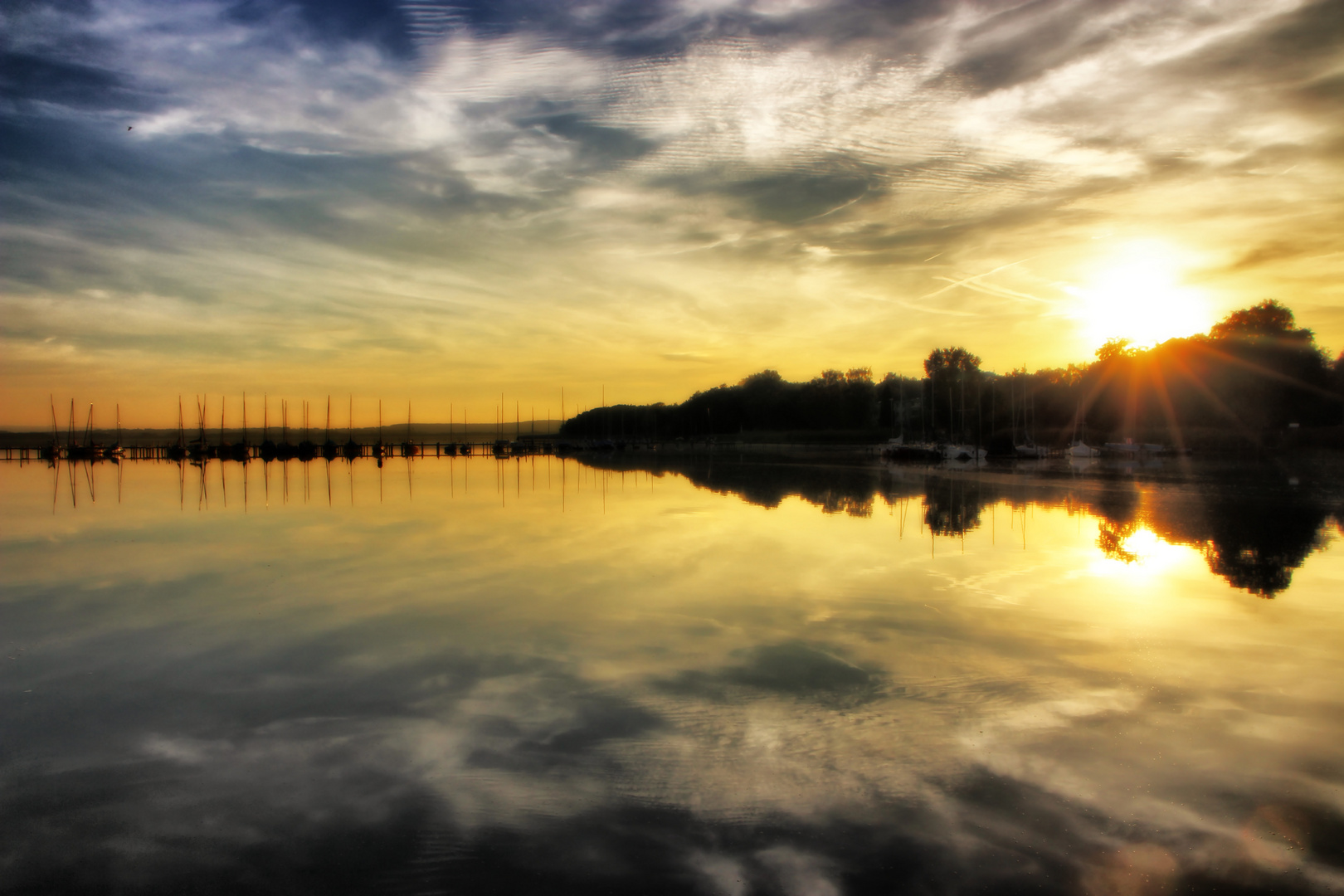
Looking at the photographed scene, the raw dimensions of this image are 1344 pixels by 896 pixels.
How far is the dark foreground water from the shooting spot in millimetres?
5988

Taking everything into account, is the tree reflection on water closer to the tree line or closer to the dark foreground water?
the dark foreground water

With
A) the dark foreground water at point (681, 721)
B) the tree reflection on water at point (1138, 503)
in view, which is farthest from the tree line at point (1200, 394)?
the dark foreground water at point (681, 721)

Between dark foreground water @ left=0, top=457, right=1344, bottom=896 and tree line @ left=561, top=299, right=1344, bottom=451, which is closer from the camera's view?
dark foreground water @ left=0, top=457, right=1344, bottom=896

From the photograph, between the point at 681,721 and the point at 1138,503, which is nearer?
the point at 681,721

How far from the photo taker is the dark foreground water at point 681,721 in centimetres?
599

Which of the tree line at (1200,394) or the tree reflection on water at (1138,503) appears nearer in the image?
the tree reflection on water at (1138,503)

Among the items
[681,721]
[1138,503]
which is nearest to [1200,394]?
[1138,503]

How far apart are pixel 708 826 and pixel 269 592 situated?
42.4ft

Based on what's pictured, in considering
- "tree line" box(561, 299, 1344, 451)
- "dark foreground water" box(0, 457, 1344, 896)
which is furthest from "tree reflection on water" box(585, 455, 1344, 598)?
"tree line" box(561, 299, 1344, 451)

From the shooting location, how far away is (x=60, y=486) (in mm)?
52344

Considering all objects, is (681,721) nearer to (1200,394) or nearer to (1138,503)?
(1138,503)

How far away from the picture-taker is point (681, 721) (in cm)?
872

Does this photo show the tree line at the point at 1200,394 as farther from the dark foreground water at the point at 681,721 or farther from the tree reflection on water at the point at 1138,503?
the dark foreground water at the point at 681,721

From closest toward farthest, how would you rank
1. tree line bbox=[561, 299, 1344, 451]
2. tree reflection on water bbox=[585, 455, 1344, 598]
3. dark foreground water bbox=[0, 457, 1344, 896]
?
dark foreground water bbox=[0, 457, 1344, 896]
tree reflection on water bbox=[585, 455, 1344, 598]
tree line bbox=[561, 299, 1344, 451]
